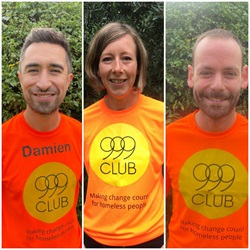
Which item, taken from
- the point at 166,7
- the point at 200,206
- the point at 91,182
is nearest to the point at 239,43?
the point at 166,7

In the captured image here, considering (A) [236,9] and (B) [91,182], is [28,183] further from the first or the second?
(A) [236,9]

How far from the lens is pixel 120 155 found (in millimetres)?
2549

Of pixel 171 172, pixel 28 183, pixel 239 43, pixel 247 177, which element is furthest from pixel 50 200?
pixel 239 43

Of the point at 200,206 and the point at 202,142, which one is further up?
the point at 202,142

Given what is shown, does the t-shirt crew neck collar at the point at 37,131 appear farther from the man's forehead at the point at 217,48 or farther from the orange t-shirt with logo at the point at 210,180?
the man's forehead at the point at 217,48

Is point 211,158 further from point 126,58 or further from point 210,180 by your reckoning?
point 126,58

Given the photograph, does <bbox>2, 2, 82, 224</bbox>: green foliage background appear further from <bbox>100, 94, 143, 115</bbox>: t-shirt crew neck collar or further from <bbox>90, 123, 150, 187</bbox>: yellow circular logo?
<bbox>90, 123, 150, 187</bbox>: yellow circular logo

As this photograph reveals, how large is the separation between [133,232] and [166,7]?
122cm

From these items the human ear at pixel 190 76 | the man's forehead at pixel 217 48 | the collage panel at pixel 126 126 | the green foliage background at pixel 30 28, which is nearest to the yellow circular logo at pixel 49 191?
the collage panel at pixel 126 126

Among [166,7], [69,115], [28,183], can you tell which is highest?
[166,7]

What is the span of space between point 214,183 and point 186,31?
83cm

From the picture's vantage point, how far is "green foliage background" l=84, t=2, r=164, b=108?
2541mm

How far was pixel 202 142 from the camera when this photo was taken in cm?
255

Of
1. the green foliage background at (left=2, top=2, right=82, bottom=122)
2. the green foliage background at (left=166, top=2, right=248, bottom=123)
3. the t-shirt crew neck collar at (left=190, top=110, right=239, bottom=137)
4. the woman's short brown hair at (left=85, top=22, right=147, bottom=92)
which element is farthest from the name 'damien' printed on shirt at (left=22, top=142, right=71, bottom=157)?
the t-shirt crew neck collar at (left=190, top=110, right=239, bottom=137)
